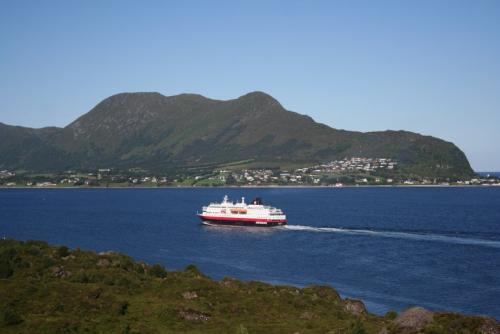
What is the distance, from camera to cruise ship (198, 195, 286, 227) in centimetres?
12156

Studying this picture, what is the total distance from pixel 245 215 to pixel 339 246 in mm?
35488

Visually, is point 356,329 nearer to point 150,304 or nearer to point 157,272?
point 150,304

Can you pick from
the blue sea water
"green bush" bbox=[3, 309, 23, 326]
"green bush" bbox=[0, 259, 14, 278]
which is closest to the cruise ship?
the blue sea water

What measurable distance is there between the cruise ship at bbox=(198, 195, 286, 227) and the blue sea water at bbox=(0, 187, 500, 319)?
9.87 ft

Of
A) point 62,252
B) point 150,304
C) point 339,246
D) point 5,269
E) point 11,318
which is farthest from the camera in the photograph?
point 339,246

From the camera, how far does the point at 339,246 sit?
92812 mm

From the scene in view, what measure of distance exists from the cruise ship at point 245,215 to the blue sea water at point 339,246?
3.01 m

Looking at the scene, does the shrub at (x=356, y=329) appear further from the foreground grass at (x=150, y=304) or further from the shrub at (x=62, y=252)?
the shrub at (x=62, y=252)

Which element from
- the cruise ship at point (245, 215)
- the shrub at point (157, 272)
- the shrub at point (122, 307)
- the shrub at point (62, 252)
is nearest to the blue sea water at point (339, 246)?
the cruise ship at point (245, 215)

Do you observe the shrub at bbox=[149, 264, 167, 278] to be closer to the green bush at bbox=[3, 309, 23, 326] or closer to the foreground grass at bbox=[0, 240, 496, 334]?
the foreground grass at bbox=[0, 240, 496, 334]

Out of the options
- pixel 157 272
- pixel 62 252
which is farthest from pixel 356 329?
pixel 62 252

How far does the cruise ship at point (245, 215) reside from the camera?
121562 mm

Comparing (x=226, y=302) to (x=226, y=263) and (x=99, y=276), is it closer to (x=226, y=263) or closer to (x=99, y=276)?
(x=99, y=276)

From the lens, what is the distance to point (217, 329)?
31859mm
